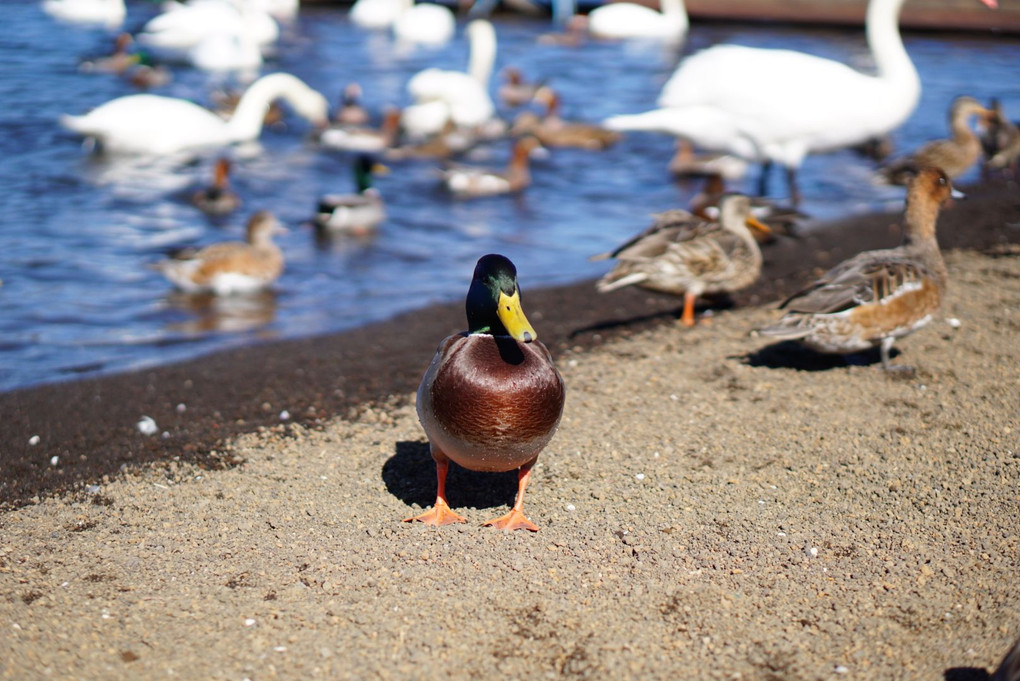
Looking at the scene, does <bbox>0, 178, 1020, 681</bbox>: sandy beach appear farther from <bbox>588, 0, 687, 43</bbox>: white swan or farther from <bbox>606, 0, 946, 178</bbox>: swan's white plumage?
<bbox>588, 0, 687, 43</bbox>: white swan

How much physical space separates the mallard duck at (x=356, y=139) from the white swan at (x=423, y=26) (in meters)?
7.55

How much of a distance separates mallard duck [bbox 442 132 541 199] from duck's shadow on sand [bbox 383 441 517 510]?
24.2ft

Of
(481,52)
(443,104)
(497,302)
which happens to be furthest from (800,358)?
(481,52)

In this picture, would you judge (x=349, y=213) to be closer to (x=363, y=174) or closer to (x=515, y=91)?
(x=363, y=174)

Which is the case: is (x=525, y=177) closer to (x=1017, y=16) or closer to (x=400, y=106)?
(x=400, y=106)

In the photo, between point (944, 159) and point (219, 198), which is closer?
point (219, 198)

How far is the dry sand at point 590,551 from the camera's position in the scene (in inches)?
Result: 141

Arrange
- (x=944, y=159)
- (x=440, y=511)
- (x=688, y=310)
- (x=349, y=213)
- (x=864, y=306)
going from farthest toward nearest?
1. (x=944, y=159)
2. (x=349, y=213)
3. (x=688, y=310)
4. (x=864, y=306)
5. (x=440, y=511)

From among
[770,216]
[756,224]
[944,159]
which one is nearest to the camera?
[756,224]

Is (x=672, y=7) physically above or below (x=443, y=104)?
above

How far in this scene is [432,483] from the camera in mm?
5070

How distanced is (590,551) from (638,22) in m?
19.6

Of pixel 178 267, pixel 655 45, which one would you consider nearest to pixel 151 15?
pixel 655 45

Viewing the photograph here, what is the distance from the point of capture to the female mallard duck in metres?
4.27
